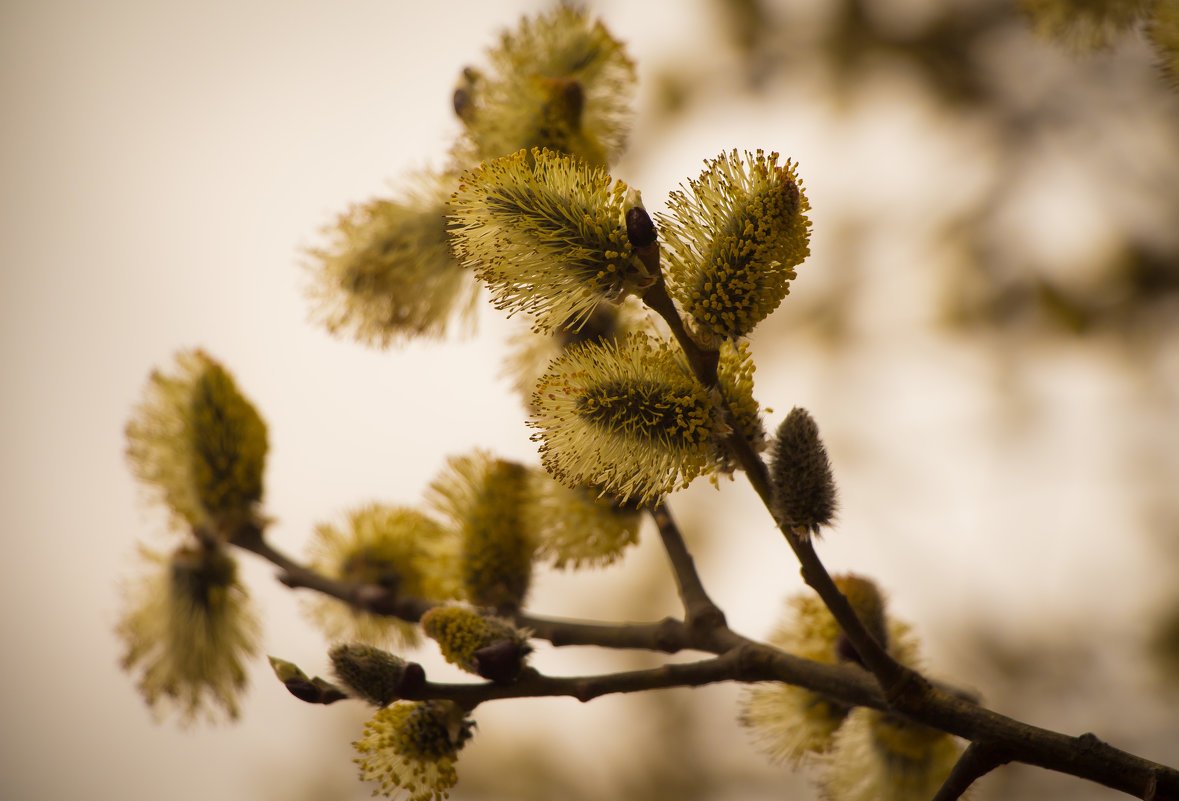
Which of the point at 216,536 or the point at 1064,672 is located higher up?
the point at 1064,672

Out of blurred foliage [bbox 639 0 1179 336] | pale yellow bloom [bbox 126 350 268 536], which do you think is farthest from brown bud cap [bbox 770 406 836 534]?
blurred foliage [bbox 639 0 1179 336]

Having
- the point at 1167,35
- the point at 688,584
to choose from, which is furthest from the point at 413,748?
the point at 1167,35

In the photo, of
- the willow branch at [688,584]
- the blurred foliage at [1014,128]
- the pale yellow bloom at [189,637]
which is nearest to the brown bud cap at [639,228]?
the willow branch at [688,584]

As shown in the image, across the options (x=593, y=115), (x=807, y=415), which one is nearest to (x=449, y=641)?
(x=807, y=415)

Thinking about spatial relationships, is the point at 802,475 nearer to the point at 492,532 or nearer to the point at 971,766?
the point at 971,766

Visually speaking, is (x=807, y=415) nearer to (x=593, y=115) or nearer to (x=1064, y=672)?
(x=593, y=115)

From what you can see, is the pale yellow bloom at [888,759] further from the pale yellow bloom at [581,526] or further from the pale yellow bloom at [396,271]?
the pale yellow bloom at [396,271]
